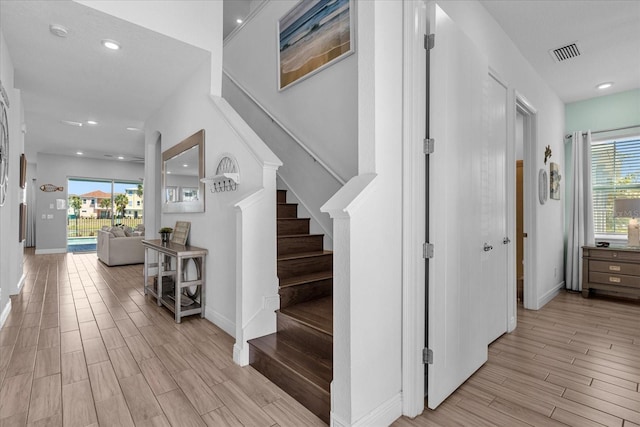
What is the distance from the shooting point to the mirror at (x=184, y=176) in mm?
3402

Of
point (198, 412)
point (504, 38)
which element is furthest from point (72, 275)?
point (504, 38)

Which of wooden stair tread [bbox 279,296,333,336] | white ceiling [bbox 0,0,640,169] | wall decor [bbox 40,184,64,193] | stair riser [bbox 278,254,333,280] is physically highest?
white ceiling [bbox 0,0,640,169]

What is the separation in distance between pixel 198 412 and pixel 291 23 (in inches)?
153

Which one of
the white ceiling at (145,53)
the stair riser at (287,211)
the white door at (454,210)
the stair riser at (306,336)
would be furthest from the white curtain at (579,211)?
the stair riser at (306,336)

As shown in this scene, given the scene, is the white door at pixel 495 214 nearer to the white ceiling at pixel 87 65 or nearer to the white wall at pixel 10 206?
the white ceiling at pixel 87 65

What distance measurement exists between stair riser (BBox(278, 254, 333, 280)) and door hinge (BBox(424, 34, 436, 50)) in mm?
1866

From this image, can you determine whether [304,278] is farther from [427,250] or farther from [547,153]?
[547,153]

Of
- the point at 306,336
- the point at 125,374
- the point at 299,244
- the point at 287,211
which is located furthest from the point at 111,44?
the point at 306,336

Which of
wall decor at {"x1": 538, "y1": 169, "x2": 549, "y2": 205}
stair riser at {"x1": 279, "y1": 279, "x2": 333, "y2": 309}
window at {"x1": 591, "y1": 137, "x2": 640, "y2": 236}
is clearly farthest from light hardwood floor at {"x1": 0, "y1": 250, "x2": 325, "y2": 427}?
window at {"x1": 591, "y1": 137, "x2": 640, "y2": 236}

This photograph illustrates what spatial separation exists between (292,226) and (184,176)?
1.55 meters

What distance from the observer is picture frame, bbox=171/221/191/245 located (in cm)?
368

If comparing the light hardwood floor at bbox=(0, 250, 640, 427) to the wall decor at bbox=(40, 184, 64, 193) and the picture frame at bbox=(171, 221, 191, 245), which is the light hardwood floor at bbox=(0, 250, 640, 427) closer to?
Result: the picture frame at bbox=(171, 221, 191, 245)

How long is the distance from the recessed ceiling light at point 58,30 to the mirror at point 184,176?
1.33 meters

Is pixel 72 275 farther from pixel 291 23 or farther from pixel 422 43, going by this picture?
pixel 422 43
